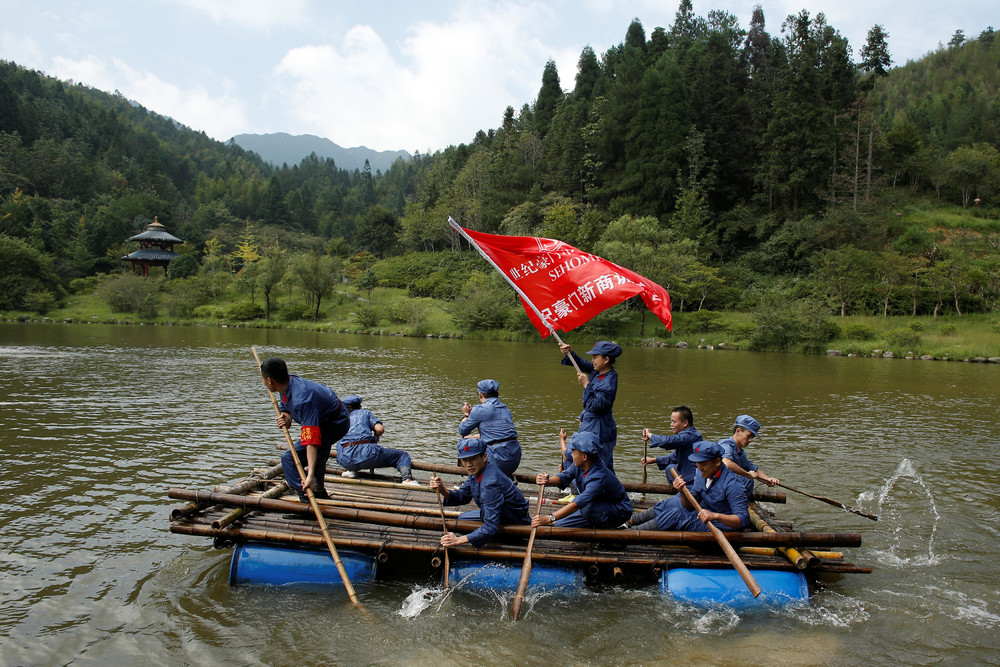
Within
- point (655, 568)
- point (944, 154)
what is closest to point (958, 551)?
point (655, 568)

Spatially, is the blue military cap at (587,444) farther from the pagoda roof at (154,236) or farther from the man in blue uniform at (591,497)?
the pagoda roof at (154,236)

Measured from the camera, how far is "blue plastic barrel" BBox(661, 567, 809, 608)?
6352 millimetres

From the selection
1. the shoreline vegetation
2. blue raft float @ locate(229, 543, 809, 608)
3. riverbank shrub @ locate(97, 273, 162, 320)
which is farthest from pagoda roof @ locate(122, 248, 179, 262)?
blue raft float @ locate(229, 543, 809, 608)

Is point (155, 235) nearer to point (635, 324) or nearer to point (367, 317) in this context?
point (367, 317)

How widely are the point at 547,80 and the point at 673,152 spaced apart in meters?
31.0

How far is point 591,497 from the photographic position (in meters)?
6.70

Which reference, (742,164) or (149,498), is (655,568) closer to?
(149,498)

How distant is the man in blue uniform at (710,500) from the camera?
6.73m

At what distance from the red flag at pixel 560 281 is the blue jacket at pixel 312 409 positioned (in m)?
3.37

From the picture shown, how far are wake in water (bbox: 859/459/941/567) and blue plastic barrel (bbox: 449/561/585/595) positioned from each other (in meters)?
4.67

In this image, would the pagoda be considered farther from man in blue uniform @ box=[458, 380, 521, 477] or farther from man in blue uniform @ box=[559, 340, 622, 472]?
man in blue uniform @ box=[559, 340, 622, 472]

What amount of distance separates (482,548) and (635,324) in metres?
40.6

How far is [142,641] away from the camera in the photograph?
5.86 m

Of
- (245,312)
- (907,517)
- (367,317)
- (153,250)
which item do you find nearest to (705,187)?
(367,317)
